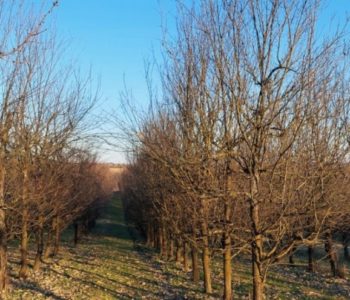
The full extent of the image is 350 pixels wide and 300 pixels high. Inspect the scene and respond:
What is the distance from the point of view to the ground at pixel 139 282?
1227cm

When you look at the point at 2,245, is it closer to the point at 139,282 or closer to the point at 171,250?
the point at 139,282

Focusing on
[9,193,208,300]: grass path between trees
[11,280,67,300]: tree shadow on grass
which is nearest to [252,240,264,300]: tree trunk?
[9,193,208,300]: grass path between trees

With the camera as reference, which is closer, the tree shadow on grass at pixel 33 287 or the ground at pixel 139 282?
the tree shadow on grass at pixel 33 287

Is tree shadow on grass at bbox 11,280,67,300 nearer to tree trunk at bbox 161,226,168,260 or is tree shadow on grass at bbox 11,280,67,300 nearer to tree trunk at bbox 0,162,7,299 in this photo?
tree trunk at bbox 0,162,7,299

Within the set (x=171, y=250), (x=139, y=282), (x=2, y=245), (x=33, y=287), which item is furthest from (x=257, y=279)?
(x=171, y=250)

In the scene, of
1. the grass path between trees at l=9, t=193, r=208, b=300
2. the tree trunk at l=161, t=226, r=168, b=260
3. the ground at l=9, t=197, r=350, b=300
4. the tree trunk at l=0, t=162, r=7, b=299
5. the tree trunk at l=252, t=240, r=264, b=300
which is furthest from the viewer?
the tree trunk at l=161, t=226, r=168, b=260

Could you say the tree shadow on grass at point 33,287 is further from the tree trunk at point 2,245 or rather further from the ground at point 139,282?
the tree trunk at point 2,245

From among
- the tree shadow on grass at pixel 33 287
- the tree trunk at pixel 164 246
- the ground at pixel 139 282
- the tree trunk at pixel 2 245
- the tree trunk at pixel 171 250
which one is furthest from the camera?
the tree trunk at pixel 164 246

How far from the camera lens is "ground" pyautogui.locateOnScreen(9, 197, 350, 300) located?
1227 cm

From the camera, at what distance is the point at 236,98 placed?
6.24 m

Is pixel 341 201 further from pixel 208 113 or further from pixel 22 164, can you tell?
pixel 22 164

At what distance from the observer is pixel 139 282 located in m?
14.6

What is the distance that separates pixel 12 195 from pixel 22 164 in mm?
904

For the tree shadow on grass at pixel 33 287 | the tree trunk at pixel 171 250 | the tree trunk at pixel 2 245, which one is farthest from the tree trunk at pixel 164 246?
the tree trunk at pixel 2 245
